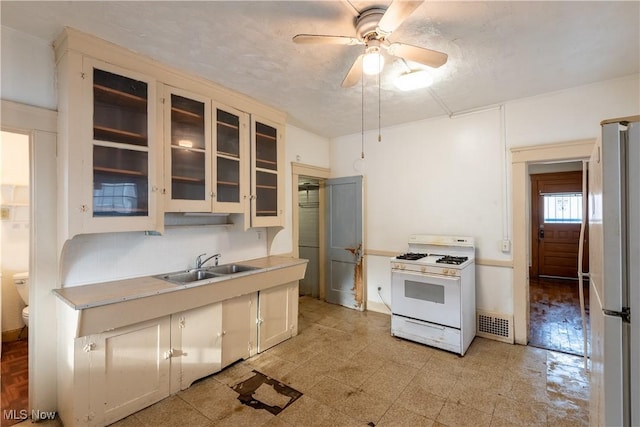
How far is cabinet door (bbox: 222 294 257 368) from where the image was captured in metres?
2.65

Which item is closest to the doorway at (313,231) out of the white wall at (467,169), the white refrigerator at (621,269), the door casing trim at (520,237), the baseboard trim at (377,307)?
the white wall at (467,169)

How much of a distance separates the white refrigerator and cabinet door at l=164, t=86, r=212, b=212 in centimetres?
263

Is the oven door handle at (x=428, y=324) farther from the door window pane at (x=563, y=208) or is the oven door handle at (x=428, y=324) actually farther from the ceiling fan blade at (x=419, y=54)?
the door window pane at (x=563, y=208)

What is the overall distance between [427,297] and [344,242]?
1654mm

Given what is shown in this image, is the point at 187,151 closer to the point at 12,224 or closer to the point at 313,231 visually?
the point at 12,224

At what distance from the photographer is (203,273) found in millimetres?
2848

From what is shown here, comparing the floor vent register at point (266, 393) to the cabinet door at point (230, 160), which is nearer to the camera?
the floor vent register at point (266, 393)

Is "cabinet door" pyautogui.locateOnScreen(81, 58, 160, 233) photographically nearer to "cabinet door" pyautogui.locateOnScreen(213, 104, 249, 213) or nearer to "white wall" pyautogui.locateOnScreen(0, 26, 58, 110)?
"white wall" pyautogui.locateOnScreen(0, 26, 58, 110)

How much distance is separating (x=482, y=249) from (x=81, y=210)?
3.87m

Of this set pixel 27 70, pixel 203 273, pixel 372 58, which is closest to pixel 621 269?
pixel 372 58

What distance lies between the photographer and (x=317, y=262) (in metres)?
4.96

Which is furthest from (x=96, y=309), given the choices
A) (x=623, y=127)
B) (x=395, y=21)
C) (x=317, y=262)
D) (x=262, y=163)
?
(x=317, y=262)

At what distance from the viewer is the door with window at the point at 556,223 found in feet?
19.2

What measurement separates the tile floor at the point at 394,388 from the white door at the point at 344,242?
115 centimetres
